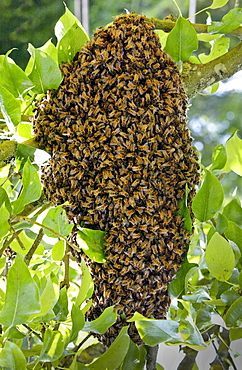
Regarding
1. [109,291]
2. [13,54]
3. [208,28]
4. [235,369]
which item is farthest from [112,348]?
[13,54]

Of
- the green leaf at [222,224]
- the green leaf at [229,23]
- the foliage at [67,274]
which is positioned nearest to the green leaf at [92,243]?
the foliage at [67,274]

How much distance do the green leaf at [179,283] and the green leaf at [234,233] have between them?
5cm

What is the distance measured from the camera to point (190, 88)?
0.38 m

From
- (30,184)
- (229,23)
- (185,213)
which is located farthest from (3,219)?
(229,23)

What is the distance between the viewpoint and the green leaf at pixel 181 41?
33 cm

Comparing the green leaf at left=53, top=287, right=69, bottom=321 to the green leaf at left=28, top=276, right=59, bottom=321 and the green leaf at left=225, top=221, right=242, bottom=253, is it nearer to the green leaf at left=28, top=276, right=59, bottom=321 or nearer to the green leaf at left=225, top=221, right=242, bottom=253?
the green leaf at left=28, top=276, right=59, bottom=321

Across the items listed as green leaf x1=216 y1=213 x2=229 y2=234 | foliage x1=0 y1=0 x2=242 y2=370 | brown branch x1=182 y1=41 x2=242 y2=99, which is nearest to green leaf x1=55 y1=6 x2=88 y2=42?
foliage x1=0 y1=0 x2=242 y2=370

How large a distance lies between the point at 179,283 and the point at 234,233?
0.07 m

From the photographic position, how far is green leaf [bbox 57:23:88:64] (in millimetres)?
324

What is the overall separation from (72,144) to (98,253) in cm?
9

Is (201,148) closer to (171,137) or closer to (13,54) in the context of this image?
(13,54)

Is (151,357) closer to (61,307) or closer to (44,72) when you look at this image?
(61,307)

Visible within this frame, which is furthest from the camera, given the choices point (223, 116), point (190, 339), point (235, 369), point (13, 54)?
point (223, 116)

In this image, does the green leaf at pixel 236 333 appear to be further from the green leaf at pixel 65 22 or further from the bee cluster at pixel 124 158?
the green leaf at pixel 65 22
